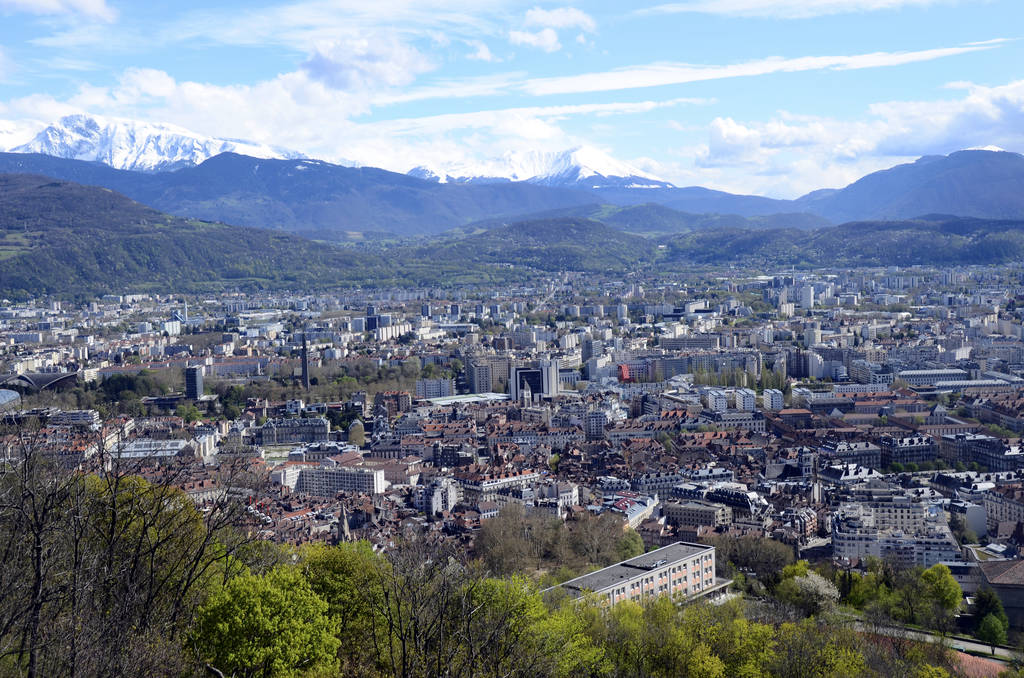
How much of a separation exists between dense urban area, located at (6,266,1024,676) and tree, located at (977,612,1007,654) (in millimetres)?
109

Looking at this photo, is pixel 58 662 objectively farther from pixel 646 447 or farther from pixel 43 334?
pixel 43 334

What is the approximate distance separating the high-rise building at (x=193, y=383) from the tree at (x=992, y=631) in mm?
20739

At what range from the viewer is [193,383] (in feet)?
93.6

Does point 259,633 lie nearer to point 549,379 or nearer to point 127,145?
point 549,379

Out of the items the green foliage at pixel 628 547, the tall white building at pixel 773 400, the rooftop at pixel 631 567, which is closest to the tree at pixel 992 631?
the rooftop at pixel 631 567

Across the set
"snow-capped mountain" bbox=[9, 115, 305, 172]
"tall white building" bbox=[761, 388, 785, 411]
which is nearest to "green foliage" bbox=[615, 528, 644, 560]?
"tall white building" bbox=[761, 388, 785, 411]

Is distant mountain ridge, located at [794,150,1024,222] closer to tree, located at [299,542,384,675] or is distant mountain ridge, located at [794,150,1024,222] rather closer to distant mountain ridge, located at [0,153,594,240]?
distant mountain ridge, located at [0,153,594,240]

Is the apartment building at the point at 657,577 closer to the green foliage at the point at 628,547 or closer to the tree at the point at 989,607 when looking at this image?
the green foliage at the point at 628,547

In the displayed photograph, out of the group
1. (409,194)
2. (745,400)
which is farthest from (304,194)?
(745,400)

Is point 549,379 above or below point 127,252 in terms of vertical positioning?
→ below

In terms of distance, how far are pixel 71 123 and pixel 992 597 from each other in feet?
564

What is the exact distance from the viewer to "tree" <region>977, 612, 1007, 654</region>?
1170 cm

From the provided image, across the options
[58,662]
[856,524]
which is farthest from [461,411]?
[58,662]

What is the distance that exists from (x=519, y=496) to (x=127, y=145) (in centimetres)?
16367
